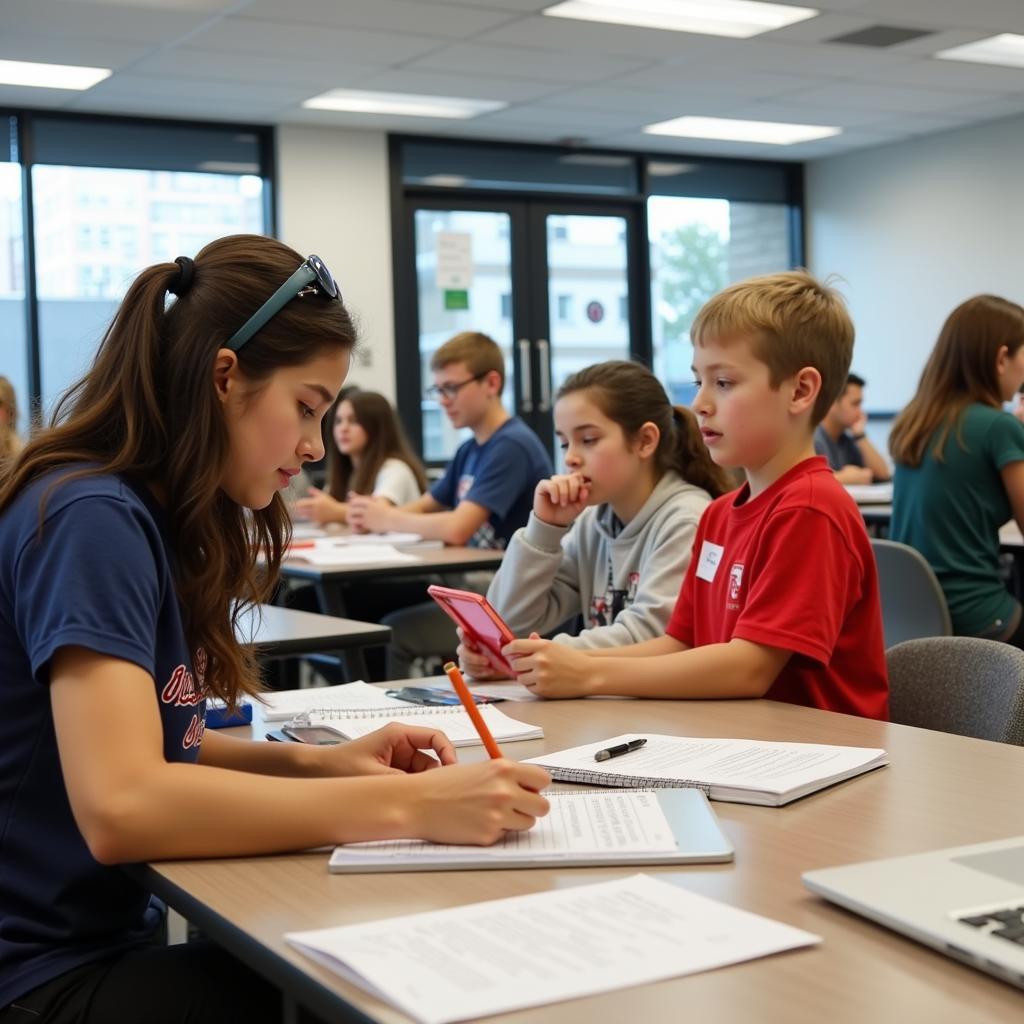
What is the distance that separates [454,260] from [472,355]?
369cm

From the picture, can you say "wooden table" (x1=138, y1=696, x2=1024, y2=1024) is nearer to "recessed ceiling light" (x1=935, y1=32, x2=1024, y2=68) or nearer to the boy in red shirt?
the boy in red shirt

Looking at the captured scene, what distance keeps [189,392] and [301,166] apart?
20.3ft

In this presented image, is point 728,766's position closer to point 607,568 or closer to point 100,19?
point 607,568

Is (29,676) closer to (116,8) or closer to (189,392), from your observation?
(189,392)

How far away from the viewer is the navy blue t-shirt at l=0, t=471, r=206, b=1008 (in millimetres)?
1126

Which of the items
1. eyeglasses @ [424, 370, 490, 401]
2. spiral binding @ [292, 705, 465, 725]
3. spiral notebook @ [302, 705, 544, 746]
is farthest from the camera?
eyeglasses @ [424, 370, 490, 401]

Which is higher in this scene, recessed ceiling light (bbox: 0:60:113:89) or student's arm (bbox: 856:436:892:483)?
recessed ceiling light (bbox: 0:60:113:89)

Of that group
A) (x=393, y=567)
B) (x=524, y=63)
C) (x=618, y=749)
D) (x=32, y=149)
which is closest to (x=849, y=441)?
(x=524, y=63)

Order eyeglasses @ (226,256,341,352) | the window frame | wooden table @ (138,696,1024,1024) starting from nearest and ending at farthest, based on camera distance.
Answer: wooden table @ (138,696,1024,1024) → eyeglasses @ (226,256,341,352) → the window frame

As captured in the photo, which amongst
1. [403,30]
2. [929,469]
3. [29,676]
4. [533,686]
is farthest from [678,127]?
[29,676]

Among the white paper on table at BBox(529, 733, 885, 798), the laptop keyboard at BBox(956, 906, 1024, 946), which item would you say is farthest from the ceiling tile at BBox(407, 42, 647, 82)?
the laptop keyboard at BBox(956, 906, 1024, 946)

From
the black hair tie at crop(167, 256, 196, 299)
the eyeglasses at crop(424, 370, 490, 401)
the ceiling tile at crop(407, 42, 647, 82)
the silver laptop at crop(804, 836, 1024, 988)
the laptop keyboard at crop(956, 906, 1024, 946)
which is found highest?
the ceiling tile at crop(407, 42, 647, 82)

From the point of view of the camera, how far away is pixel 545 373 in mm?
8047

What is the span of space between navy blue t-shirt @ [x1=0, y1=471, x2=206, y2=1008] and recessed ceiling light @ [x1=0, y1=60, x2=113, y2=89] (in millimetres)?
5163
